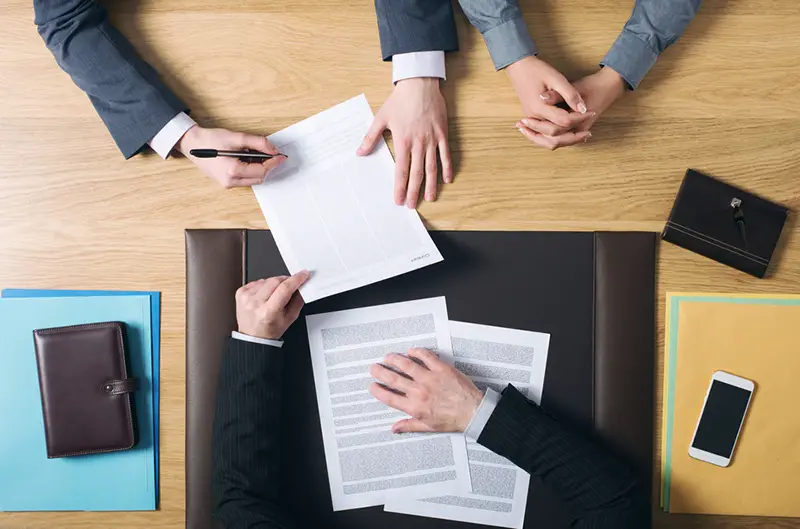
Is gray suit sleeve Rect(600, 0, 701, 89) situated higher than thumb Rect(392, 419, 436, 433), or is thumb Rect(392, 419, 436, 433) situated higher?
gray suit sleeve Rect(600, 0, 701, 89)

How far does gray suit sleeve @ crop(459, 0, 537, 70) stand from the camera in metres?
0.91

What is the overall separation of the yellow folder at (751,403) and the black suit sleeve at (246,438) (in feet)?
1.94

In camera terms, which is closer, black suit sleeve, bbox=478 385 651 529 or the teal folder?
black suit sleeve, bbox=478 385 651 529

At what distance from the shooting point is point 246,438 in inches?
34.7

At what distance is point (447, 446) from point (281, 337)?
303 mm

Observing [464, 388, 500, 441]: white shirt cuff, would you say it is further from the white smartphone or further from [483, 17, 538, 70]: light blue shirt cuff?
[483, 17, 538, 70]: light blue shirt cuff

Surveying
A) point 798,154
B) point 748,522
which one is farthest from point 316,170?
point 748,522

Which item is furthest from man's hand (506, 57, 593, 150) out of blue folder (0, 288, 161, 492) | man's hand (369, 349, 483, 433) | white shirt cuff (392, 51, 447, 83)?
blue folder (0, 288, 161, 492)

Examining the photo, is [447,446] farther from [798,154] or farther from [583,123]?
[798,154]

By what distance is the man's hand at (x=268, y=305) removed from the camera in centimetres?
89

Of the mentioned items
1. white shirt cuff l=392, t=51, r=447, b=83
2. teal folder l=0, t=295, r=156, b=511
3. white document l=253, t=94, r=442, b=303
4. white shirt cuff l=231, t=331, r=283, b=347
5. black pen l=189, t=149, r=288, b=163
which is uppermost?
white shirt cuff l=392, t=51, r=447, b=83

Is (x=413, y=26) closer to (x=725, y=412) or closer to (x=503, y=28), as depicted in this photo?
(x=503, y=28)

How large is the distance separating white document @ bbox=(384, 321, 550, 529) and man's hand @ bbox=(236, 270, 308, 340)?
25 centimetres

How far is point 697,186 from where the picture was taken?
940mm
